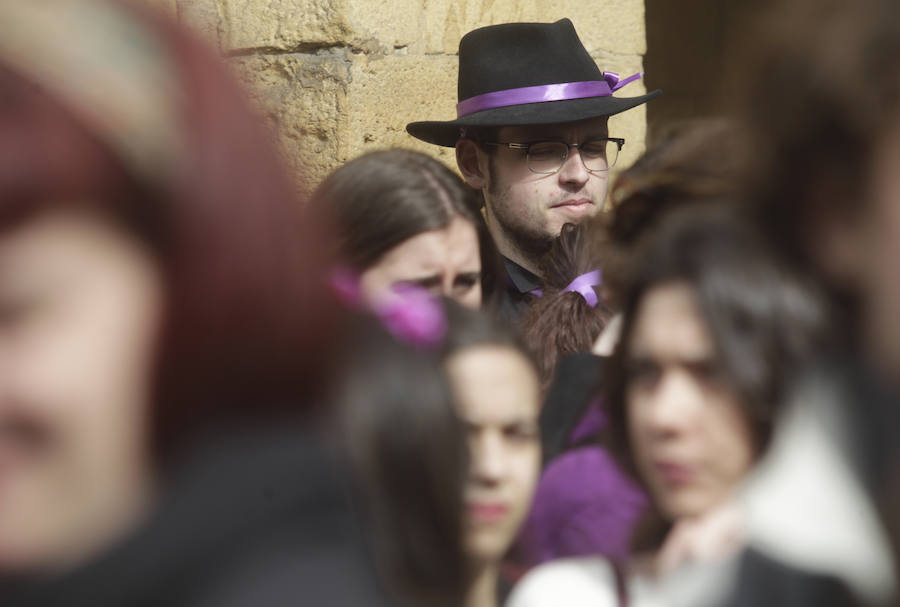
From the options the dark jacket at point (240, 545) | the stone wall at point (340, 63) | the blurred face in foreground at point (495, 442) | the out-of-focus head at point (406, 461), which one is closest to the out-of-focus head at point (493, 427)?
the blurred face in foreground at point (495, 442)

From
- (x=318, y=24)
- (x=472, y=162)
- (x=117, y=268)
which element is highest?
(x=117, y=268)

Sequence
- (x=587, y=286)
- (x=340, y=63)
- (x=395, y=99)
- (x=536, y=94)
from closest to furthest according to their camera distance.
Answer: (x=587, y=286) < (x=536, y=94) < (x=340, y=63) < (x=395, y=99)

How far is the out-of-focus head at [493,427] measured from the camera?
1.18 m

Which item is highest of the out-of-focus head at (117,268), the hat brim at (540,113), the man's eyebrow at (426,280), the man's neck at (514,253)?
the out-of-focus head at (117,268)

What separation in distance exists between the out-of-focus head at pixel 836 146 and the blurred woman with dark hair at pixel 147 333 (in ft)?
1.01

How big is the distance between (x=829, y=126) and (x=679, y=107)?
165 inches

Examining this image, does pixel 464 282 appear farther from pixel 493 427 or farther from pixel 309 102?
pixel 309 102

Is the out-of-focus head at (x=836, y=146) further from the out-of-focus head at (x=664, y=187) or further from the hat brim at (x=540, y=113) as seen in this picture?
the hat brim at (x=540, y=113)

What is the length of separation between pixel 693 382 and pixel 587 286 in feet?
3.97

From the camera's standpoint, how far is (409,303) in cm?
120

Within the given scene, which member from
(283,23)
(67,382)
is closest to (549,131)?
(283,23)

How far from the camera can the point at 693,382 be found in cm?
92

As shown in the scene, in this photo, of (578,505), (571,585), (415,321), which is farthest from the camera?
(578,505)

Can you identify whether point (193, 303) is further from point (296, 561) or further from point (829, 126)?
point (829, 126)
